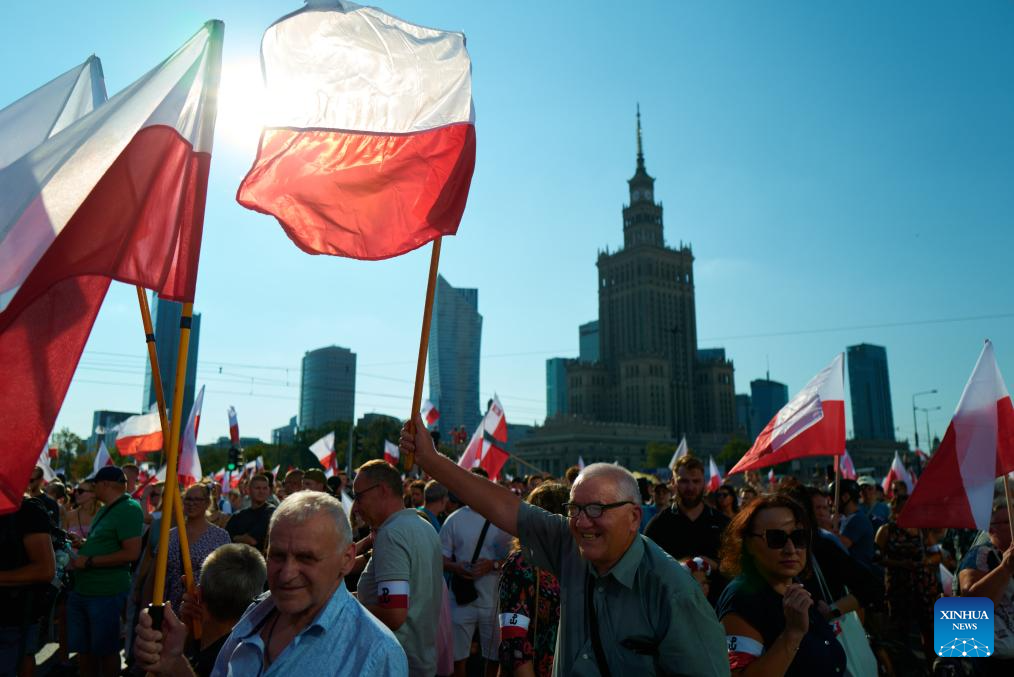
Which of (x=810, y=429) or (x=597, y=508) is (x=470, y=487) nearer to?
(x=597, y=508)

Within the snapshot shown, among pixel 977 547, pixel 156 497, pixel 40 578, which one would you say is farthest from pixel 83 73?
pixel 156 497

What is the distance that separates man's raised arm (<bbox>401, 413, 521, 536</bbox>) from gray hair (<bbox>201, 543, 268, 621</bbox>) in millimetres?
893

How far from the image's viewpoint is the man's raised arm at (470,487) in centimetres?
340

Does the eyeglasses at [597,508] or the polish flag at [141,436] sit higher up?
the polish flag at [141,436]

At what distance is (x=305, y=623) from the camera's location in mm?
2549

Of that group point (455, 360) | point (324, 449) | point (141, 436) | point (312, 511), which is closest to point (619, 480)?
point (312, 511)

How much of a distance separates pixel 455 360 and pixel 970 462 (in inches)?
6221

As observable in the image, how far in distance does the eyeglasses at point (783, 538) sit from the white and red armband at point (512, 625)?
1.55 meters

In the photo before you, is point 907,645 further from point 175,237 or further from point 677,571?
point 175,237

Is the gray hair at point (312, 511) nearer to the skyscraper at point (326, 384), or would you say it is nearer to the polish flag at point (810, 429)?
the polish flag at point (810, 429)

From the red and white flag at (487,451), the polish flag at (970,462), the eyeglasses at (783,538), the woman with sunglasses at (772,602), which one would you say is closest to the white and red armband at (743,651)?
the woman with sunglasses at (772,602)

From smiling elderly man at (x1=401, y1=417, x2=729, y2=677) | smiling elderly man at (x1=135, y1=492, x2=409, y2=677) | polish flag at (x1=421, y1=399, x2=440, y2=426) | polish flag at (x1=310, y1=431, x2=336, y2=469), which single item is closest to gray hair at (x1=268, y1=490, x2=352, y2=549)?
smiling elderly man at (x1=135, y1=492, x2=409, y2=677)

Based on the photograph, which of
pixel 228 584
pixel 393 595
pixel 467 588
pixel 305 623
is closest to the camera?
pixel 305 623

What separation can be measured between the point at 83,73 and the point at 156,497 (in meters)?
8.42
